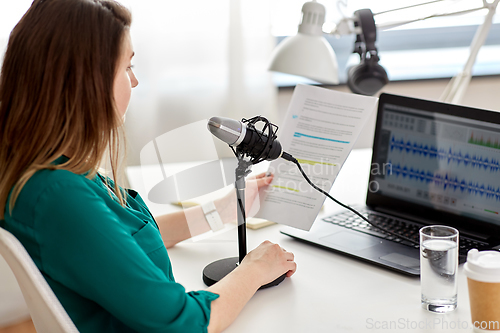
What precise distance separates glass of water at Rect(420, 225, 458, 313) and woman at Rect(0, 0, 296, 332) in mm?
310

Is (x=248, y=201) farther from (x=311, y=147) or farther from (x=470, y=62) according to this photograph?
(x=470, y=62)

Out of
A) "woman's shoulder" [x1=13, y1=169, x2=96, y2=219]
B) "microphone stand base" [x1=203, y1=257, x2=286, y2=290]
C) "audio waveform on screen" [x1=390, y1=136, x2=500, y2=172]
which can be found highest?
"woman's shoulder" [x1=13, y1=169, x2=96, y2=219]

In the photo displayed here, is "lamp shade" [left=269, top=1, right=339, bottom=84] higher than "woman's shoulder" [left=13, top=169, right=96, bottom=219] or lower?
higher

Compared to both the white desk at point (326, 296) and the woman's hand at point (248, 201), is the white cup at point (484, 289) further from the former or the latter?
the woman's hand at point (248, 201)

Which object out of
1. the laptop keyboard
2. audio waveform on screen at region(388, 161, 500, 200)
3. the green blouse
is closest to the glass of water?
the laptop keyboard

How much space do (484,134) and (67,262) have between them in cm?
84

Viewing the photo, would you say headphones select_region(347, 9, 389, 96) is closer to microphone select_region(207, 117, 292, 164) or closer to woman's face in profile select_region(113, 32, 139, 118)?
microphone select_region(207, 117, 292, 164)

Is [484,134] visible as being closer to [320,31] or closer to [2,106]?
[320,31]

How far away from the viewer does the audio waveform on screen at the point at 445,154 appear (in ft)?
3.41

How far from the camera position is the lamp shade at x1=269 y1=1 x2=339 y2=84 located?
1238 mm

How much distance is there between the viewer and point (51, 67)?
720 millimetres

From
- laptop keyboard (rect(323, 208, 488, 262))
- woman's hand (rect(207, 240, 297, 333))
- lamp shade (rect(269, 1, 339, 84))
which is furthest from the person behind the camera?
lamp shade (rect(269, 1, 339, 84))

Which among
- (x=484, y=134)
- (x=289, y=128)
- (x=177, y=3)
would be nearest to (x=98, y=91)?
(x=289, y=128)

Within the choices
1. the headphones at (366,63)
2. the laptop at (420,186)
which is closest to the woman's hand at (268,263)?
the laptop at (420,186)
